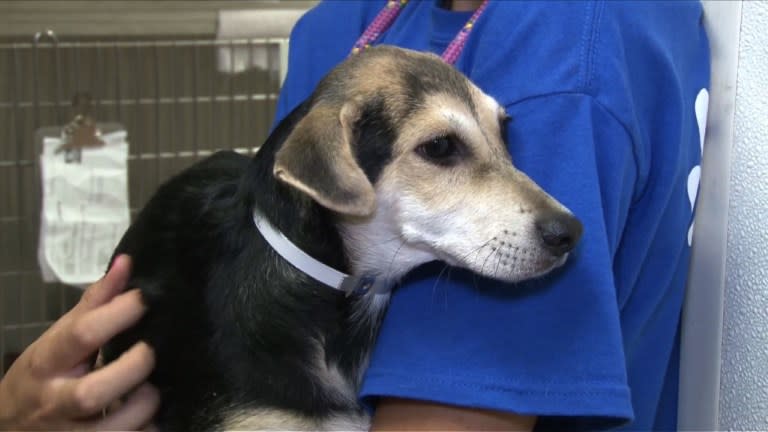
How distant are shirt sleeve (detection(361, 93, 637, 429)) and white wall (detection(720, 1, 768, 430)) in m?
0.20

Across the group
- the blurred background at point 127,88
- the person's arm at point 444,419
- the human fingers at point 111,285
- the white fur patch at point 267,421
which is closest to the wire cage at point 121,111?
the blurred background at point 127,88

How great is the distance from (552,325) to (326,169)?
0.93 ft

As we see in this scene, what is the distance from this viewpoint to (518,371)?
939 mm

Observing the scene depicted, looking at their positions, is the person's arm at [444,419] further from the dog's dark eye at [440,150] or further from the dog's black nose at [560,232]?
A: the dog's dark eye at [440,150]

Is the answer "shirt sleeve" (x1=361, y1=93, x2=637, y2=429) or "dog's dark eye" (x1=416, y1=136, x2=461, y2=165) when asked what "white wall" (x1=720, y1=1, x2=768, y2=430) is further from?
"dog's dark eye" (x1=416, y1=136, x2=461, y2=165)

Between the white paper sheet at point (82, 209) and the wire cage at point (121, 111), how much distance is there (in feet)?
0.27

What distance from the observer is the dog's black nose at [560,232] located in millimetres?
958

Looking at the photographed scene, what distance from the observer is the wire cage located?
2.26 metres

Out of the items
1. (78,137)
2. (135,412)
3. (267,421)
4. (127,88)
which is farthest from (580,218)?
(127,88)

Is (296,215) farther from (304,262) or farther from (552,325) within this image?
(552,325)

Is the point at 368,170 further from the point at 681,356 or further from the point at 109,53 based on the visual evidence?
the point at 109,53

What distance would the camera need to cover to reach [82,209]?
7.30 feet

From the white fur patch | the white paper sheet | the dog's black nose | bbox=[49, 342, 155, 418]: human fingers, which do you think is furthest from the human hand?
the white paper sheet

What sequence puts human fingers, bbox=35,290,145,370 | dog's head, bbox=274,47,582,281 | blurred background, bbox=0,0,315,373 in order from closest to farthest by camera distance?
dog's head, bbox=274,47,582,281, human fingers, bbox=35,290,145,370, blurred background, bbox=0,0,315,373
